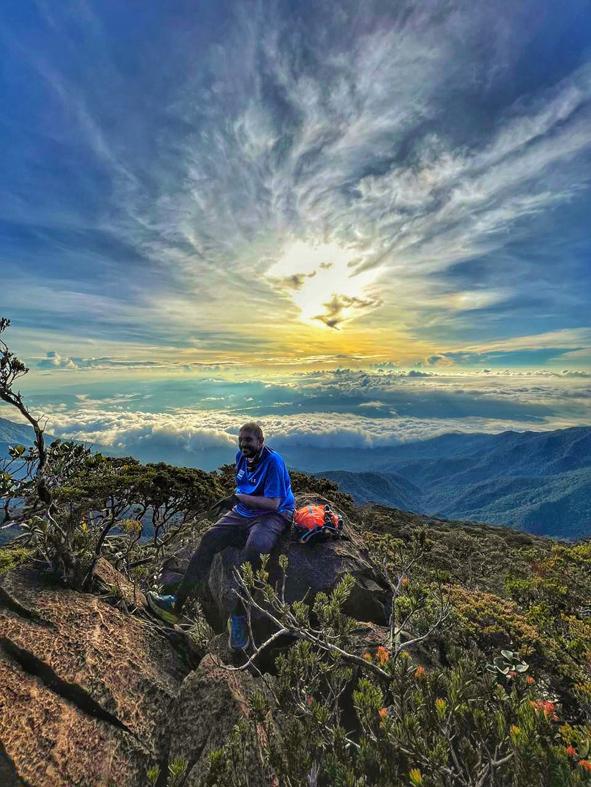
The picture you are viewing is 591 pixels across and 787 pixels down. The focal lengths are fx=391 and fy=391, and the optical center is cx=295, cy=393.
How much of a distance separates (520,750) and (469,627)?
5.95 m

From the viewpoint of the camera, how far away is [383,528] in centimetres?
3656

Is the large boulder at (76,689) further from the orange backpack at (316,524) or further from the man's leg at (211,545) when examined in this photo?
the orange backpack at (316,524)

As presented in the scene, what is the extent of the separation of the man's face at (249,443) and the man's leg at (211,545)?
1.45 meters

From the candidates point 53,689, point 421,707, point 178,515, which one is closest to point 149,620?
point 53,689

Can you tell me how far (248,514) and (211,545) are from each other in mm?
1090

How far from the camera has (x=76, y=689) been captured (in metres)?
4.96

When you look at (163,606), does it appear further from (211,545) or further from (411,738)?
(411,738)

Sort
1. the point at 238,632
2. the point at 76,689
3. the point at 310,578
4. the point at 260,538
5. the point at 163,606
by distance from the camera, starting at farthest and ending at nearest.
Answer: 1. the point at 163,606
2. the point at 310,578
3. the point at 260,538
4. the point at 238,632
5. the point at 76,689

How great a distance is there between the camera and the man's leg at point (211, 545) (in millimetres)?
8211

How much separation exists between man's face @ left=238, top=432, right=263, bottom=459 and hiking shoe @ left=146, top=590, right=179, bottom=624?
342cm

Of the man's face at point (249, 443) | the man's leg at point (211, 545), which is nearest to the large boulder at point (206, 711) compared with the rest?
the man's leg at point (211, 545)

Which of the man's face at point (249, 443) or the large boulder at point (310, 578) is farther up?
the man's face at point (249, 443)

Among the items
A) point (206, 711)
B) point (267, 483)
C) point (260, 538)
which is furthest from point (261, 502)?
point (206, 711)

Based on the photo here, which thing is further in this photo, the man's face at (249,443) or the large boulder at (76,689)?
the man's face at (249,443)
